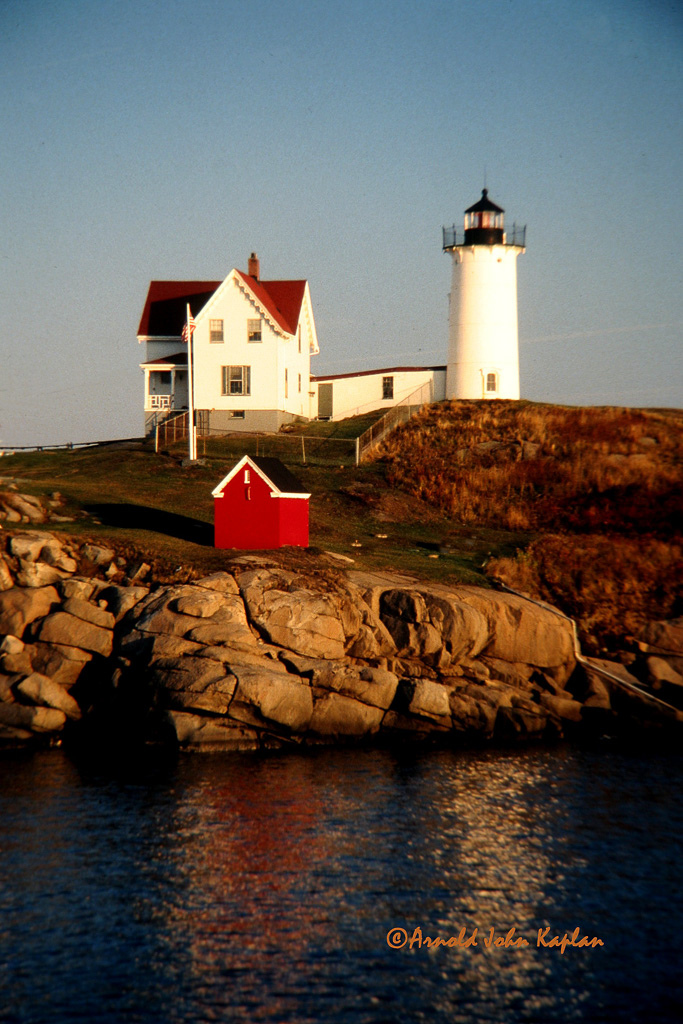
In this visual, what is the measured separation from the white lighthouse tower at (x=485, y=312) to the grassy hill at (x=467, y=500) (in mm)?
2211

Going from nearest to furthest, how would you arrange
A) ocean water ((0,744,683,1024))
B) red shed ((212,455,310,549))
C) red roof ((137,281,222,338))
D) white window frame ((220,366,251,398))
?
ocean water ((0,744,683,1024)) < red shed ((212,455,310,549)) < white window frame ((220,366,251,398)) < red roof ((137,281,222,338))

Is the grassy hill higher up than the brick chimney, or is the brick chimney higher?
the brick chimney

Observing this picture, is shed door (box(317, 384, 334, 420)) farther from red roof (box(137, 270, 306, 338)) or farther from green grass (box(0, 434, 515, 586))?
green grass (box(0, 434, 515, 586))

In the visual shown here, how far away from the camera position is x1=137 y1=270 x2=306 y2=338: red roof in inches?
2221

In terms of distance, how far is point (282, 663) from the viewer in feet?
89.8

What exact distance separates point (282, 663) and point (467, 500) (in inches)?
726

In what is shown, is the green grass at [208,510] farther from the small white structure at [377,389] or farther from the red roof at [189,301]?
the small white structure at [377,389]

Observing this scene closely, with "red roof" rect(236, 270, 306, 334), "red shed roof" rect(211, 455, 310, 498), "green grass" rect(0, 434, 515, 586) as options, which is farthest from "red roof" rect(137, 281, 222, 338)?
"red shed roof" rect(211, 455, 310, 498)

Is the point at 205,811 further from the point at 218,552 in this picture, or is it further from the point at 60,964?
the point at 218,552

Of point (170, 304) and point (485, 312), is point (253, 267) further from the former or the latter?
point (485, 312)

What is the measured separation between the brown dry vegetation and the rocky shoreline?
3.20 metres

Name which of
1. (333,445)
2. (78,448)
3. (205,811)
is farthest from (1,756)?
(78,448)

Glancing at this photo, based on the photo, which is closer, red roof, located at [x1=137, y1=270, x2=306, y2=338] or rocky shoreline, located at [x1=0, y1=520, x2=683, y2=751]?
rocky shoreline, located at [x1=0, y1=520, x2=683, y2=751]

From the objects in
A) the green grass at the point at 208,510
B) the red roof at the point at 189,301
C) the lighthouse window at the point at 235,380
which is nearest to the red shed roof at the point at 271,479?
the green grass at the point at 208,510
